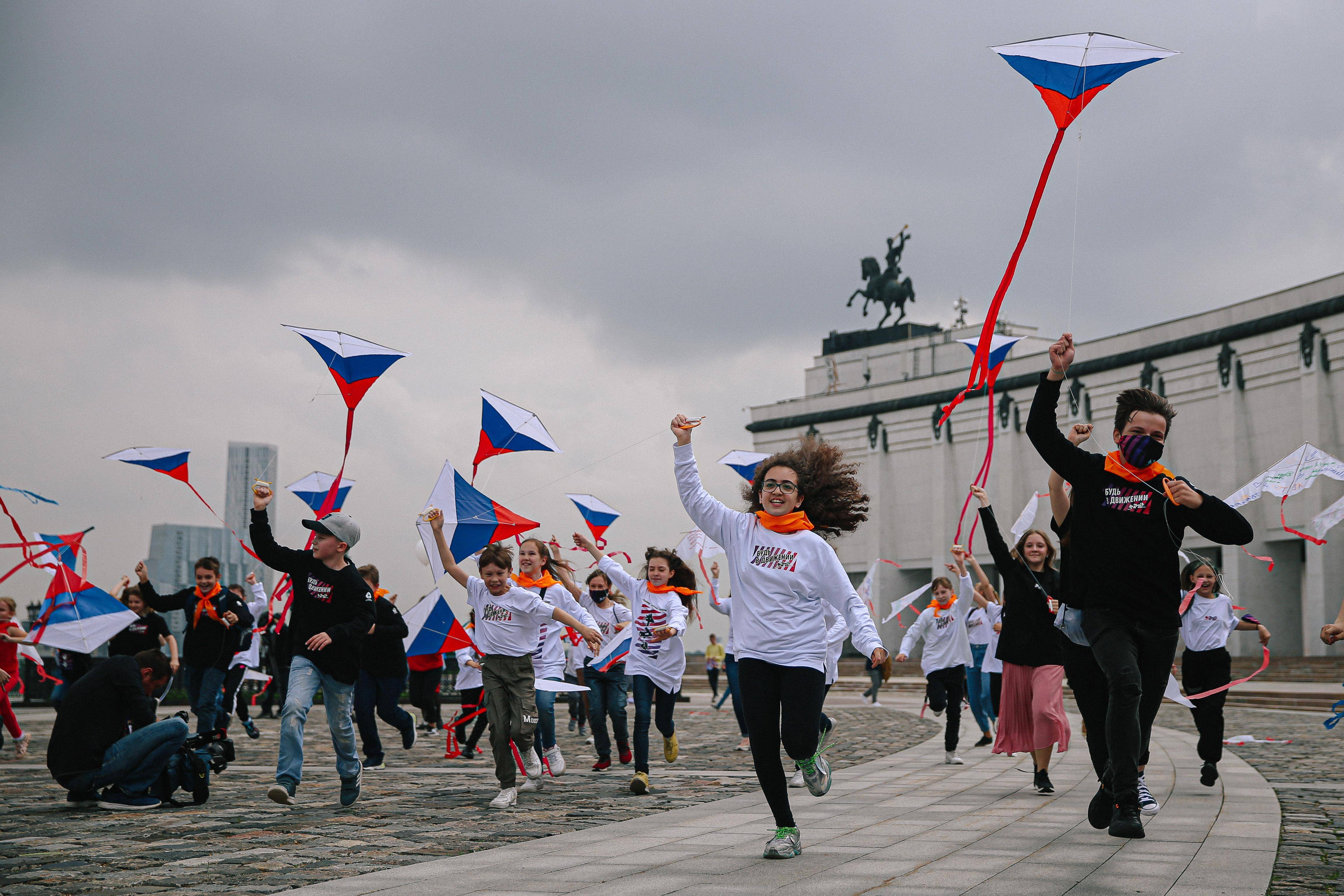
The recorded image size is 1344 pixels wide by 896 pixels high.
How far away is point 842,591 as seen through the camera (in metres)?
5.98

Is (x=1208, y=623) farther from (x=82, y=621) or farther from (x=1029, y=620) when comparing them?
(x=82, y=621)

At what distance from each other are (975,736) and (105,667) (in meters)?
10.5

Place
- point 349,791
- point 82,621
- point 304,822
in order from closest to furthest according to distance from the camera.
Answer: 1. point 304,822
2. point 349,791
3. point 82,621

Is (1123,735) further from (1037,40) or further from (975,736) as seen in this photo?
(975,736)

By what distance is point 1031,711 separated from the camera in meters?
8.54

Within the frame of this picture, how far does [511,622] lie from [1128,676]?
14.4 feet

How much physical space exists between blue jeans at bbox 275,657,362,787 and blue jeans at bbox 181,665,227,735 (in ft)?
13.0

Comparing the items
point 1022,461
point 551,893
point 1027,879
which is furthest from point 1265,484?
point 1022,461

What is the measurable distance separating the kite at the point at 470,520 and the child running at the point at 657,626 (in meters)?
1.64

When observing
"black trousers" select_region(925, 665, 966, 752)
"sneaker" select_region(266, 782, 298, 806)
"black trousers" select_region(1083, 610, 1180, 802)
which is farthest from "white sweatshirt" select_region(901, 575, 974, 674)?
"sneaker" select_region(266, 782, 298, 806)

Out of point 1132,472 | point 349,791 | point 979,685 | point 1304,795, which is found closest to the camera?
point 1132,472

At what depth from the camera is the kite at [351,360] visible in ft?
35.4

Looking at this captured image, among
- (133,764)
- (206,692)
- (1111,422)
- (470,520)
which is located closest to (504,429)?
(470,520)

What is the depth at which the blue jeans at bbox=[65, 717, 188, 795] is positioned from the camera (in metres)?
7.80
